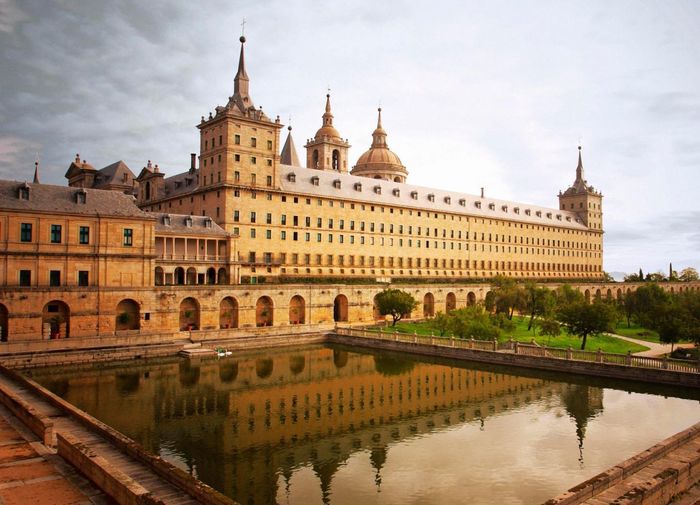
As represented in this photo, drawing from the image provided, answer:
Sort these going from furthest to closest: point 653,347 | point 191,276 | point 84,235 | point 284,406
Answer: point 191,276 < point 653,347 < point 84,235 < point 284,406

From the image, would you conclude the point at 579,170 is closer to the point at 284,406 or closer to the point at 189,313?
the point at 189,313

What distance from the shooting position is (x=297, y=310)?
2330 inches

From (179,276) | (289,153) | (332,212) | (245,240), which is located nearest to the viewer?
(179,276)

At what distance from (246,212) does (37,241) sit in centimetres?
2404

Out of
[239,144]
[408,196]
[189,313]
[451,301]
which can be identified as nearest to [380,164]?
[408,196]

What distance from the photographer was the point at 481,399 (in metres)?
31.1

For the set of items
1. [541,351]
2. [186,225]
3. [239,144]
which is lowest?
[541,351]

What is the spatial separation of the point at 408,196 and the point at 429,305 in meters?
19.4

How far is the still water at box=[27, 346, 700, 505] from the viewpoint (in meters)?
18.9

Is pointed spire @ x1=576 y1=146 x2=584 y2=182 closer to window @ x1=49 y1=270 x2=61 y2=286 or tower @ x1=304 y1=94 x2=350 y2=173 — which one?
tower @ x1=304 y1=94 x2=350 y2=173

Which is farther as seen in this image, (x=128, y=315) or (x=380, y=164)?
(x=380, y=164)

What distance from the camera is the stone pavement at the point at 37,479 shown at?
13992 millimetres

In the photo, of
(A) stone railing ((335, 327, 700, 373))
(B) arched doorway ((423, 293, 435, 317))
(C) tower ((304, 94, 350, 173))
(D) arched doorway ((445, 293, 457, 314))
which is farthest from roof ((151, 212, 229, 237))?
(C) tower ((304, 94, 350, 173))

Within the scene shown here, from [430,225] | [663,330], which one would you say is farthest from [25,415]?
[430,225]
